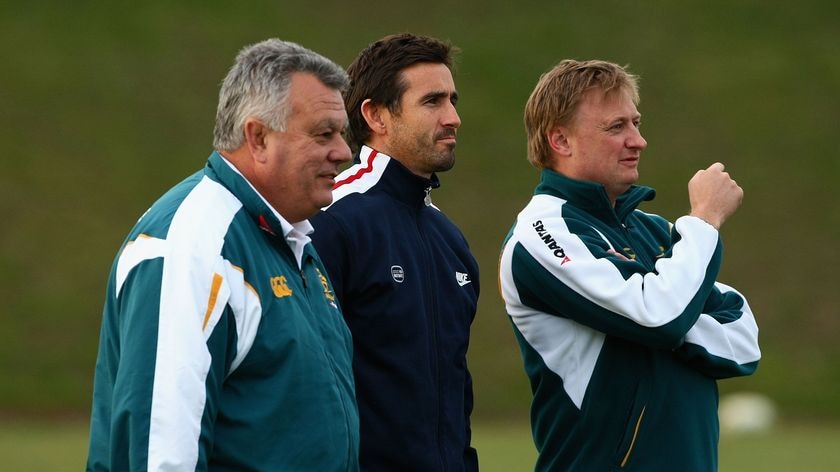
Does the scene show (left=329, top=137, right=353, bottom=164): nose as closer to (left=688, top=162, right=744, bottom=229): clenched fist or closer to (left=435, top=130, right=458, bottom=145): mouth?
(left=435, top=130, right=458, bottom=145): mouth

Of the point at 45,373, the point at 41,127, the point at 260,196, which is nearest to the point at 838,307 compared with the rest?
the point at 45,373

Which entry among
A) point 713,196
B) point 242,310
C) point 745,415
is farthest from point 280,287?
point 745,415

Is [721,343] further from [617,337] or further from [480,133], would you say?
[480,133]

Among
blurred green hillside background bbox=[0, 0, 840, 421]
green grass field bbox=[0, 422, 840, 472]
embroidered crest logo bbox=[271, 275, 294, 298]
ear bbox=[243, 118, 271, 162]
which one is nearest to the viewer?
embroidered crest logo bbox=[271, 275, 294, 298]

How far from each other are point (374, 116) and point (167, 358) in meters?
2.05

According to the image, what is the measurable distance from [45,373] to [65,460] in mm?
6335

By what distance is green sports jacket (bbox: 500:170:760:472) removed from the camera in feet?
15.6

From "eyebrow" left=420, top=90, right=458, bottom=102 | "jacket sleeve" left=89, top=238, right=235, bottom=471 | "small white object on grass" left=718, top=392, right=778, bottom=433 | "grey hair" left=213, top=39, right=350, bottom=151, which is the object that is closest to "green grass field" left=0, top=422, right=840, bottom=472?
"small white object on grass" left=718, top=392, right=778, bottom=433

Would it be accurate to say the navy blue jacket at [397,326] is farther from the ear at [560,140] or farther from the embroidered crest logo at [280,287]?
the embroidered crest logo at [280,287]

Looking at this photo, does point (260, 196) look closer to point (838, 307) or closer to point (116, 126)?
point (838, 307)

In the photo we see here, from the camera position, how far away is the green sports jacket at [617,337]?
4.74 metres

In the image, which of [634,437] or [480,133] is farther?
[480,133]

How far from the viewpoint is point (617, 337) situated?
16.0 ft

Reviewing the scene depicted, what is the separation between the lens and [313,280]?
4051 mm
